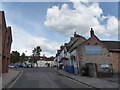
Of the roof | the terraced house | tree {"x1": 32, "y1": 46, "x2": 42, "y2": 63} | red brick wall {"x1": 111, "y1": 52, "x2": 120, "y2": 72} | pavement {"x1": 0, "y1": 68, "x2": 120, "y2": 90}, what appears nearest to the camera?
pavement {"x1": 0, "y1": 68, "x2": 120, "y2": 90}

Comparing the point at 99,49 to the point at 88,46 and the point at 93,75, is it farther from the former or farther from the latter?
the point at 93,75

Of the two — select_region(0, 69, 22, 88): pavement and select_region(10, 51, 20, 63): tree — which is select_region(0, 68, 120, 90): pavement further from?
select_region(10, 51, 20, 63): tree

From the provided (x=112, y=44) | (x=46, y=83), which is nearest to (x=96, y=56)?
(x=112, y=44)

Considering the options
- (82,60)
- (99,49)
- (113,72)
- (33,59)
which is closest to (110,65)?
(113,72)

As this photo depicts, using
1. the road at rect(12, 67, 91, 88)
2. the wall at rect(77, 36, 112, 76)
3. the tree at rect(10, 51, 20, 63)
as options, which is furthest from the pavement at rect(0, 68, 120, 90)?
the tree at rect(10, 51, 20, 63)

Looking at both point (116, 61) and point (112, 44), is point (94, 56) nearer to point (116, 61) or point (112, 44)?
point (116, 61)

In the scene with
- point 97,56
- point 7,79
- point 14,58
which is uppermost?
point 97,56

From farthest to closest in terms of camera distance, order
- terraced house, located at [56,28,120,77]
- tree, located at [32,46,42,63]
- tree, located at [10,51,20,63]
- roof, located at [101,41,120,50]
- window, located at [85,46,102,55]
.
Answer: tree, located at [32,46,42,63]
tree, located at [10,51,20,63]
roof, located at [101,41,120,50]
window, located at [85,46,102,55]
terraced house, located at [56,28,120,77]

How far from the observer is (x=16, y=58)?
10188cm

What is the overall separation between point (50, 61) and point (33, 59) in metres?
14.9

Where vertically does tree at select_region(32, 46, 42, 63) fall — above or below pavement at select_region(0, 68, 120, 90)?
above

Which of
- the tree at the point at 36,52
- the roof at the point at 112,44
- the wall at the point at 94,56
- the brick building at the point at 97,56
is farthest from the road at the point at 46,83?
the tree at the point at 36,52

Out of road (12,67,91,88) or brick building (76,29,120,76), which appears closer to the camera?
road (12,67,91,88)

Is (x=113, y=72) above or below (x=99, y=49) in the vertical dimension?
below
